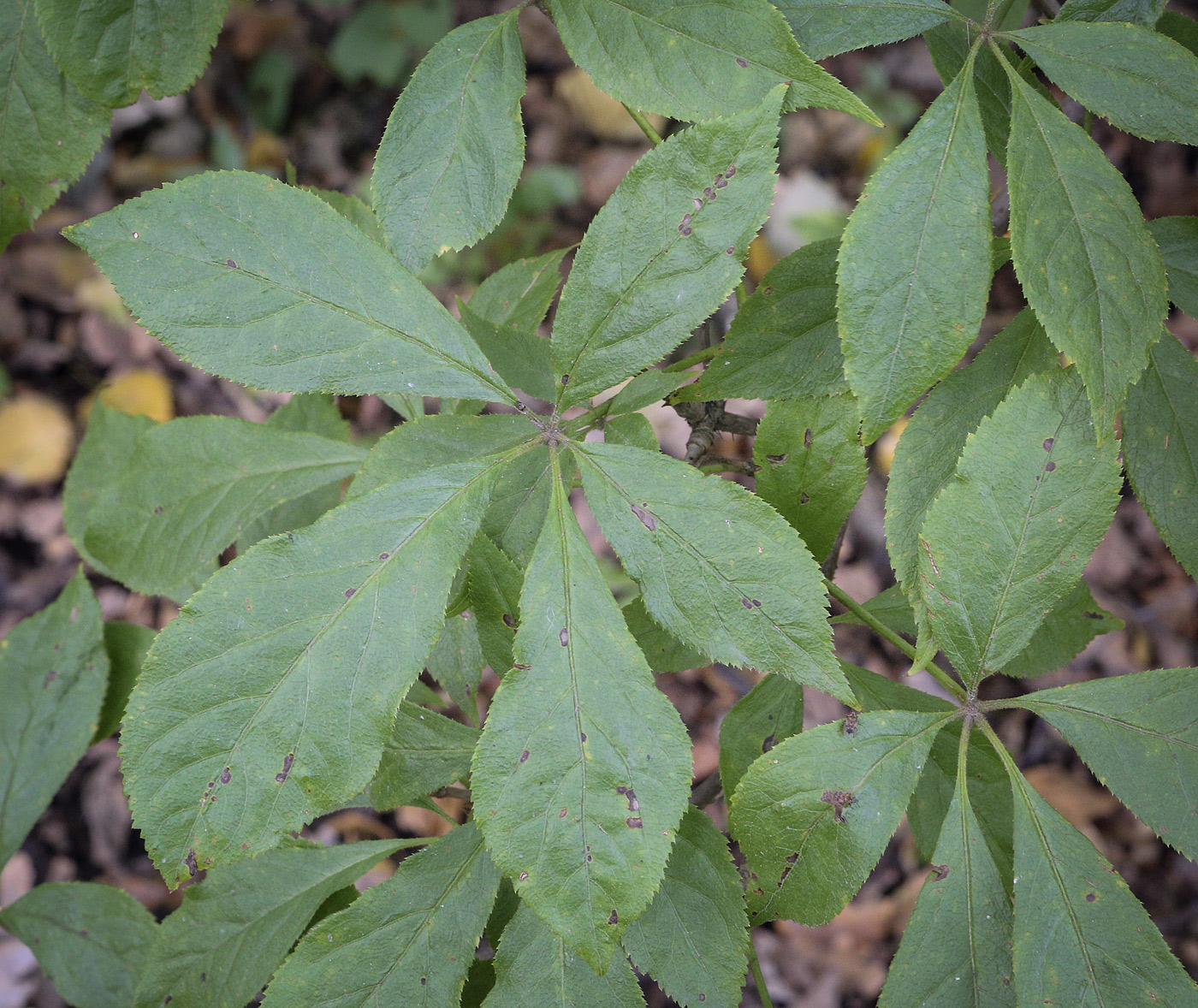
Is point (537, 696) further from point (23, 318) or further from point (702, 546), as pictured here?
point (23, 318)

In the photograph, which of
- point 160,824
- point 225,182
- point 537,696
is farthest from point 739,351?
point 160,824

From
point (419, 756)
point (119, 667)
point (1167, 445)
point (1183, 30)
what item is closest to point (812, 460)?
point (1167, 445)

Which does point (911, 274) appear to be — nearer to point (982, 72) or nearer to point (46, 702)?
point (982, 72)

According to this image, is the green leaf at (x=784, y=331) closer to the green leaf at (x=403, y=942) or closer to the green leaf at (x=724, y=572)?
the green leaf at (x=724, y=572)

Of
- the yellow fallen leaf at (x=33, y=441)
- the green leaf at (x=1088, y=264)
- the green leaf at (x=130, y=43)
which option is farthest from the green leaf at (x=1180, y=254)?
the yellow fallen leaf at (x=33, y=441)

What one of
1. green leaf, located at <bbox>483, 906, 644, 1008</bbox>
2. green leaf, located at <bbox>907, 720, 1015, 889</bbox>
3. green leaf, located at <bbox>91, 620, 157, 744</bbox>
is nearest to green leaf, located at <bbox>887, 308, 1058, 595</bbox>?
green leaf, located at <bbox>907, 720, 1015, 889</bbox>

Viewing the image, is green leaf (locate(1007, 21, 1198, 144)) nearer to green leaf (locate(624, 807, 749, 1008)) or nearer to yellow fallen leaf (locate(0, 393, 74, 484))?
green leaf (locate(624, 807, 749, 1008))

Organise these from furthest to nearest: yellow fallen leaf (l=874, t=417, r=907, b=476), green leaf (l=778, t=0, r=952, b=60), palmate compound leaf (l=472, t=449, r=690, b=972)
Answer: yellow fallen leaf (l=874, t=417, r=907, b=476), green leaf (l=778, t=0, r=952, b=60), palmate compound leaf (l=472, t=449, r=690, b=972)
